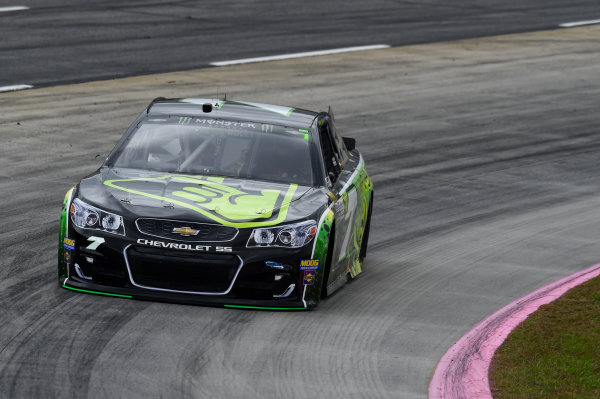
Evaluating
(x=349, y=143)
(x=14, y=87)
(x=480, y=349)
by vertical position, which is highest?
(x=349, y=143)

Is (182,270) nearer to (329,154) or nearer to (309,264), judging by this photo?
(309,264)

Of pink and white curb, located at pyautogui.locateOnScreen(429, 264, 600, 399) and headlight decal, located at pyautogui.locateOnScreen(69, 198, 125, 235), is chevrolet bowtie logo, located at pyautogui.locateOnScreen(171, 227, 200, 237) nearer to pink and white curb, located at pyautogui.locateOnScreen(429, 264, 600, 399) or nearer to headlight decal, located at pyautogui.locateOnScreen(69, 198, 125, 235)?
headlight decal, located at pyautogui.locateOnScreen(69, 198, 125, 235)

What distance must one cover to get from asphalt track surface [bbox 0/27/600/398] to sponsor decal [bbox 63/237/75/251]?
39 centimetres

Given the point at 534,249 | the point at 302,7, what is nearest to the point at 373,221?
the point at 534,249

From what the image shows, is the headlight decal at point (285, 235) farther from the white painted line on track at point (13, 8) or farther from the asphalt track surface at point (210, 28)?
the white painted line on track at point (13, 8)

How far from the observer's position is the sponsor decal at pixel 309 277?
31.9 feet

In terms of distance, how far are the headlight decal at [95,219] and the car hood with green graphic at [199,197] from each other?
6 cm

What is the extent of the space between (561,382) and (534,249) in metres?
4.69

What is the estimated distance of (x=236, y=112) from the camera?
11.2 meters

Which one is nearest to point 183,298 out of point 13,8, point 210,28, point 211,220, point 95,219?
point 211,220

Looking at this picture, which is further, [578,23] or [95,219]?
[578,23]

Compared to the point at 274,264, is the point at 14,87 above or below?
below

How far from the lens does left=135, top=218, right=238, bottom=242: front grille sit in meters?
9.42

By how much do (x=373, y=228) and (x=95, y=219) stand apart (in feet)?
14.1
